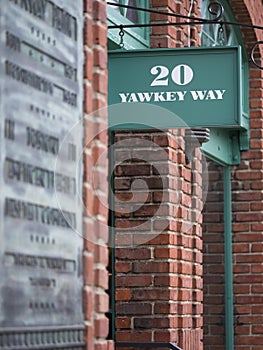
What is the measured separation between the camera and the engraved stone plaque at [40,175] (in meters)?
4.03

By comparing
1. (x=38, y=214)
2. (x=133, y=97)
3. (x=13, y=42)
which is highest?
(x=133, y=97)

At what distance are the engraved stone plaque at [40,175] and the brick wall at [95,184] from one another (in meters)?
0.08

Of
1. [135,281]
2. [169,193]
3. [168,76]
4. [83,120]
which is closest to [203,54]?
[168,76]

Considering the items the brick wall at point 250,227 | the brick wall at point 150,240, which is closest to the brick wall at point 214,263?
the brick wall at point 250,227

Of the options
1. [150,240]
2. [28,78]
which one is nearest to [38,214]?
[28,78]

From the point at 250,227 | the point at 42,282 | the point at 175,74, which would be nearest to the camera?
the point at 42,282

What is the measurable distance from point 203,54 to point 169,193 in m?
1.22

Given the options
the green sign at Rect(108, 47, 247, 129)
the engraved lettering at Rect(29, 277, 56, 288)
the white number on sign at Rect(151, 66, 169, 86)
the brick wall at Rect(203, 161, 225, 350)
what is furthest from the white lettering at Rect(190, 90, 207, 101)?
the brick wall at Rect(203, 161, 225, 350)

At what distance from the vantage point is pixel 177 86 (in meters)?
7.03

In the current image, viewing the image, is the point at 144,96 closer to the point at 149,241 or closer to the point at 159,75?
the point at 159,75

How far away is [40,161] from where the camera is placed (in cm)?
432

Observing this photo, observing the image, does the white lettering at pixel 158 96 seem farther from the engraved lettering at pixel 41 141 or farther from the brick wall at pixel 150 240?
the engraved lettering at pixel 41 141

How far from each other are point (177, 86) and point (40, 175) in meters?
2.85

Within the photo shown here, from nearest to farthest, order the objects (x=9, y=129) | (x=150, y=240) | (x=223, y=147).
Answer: (x=9, y=129), (x=150, y=240), (x=223, y=147)
